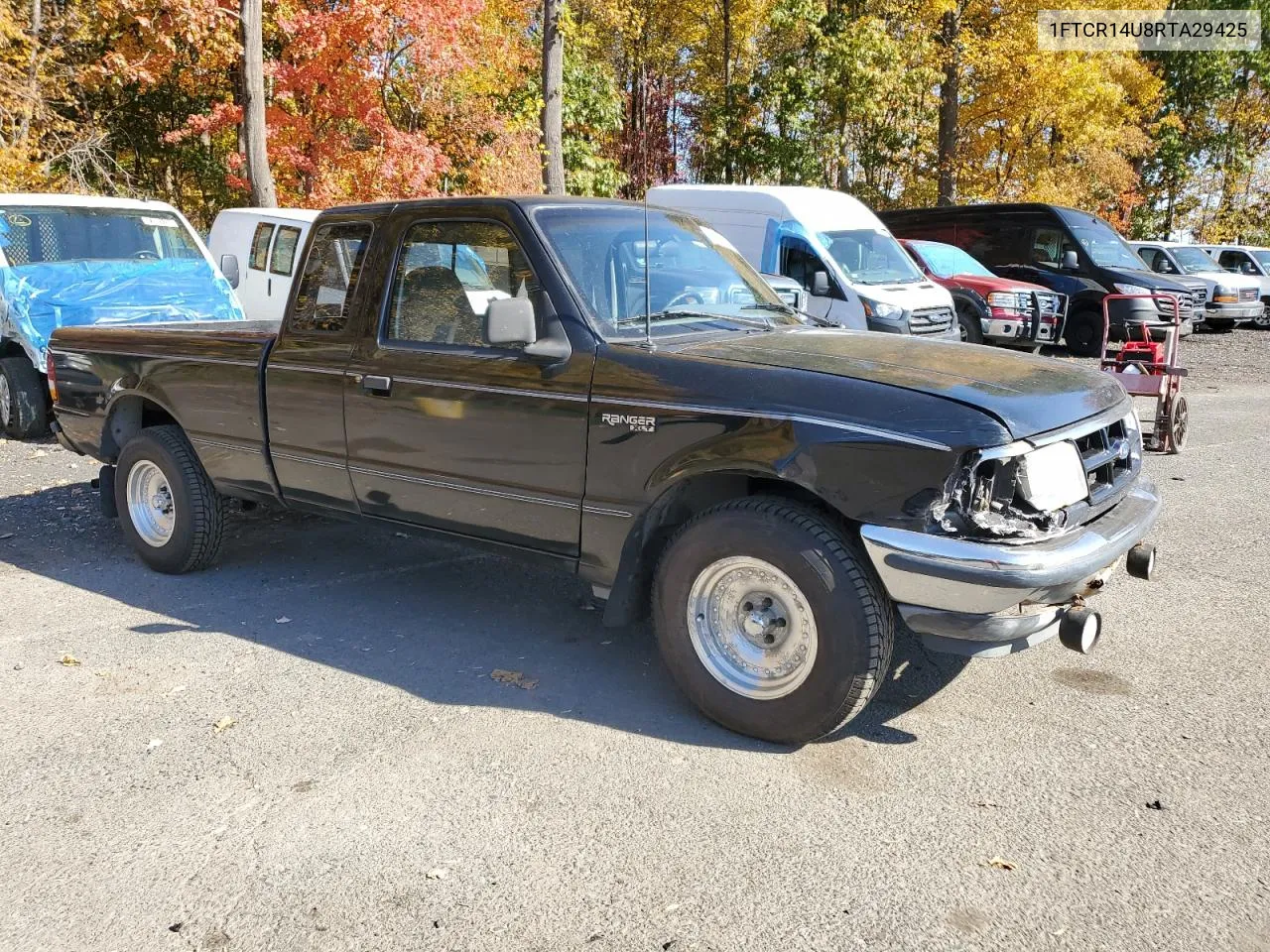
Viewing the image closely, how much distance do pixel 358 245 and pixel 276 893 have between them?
2.98 meters

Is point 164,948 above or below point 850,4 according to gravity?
below

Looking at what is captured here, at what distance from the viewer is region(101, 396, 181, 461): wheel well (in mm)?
6000

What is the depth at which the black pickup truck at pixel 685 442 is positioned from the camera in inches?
134

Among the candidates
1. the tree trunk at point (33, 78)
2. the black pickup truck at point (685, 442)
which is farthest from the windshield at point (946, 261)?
the tree trunk at point (33, 78)

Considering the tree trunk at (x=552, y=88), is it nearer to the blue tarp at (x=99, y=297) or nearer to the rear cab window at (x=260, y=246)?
the rear cab window at (x=260, y=246)

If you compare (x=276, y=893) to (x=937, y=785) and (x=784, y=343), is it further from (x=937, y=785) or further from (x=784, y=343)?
(x=784, y=343)

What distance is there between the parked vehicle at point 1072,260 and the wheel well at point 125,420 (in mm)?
14454

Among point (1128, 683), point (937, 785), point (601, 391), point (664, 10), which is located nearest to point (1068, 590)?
point (937, 785)

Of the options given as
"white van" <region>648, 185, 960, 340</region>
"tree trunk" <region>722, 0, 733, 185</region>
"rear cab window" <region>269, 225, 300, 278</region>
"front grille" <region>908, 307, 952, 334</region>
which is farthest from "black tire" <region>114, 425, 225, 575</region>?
"tree trunk" <region>722, 0, 733, 185</region>

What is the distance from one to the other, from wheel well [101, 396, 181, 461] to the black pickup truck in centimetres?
56

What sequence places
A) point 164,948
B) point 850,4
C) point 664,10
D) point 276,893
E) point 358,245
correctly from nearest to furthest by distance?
point 164,948 → point 276,893 → point 358,245 → point 850,4 → point 664,10

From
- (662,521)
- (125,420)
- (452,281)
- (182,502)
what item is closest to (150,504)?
(182,502)

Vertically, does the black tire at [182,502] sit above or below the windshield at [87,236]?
below

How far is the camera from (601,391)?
3.99m
